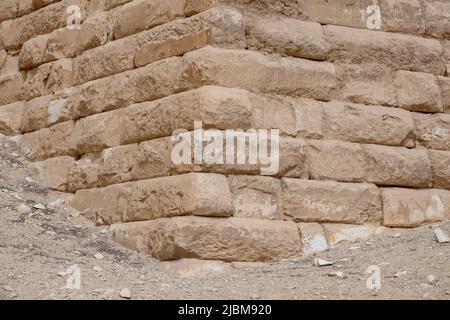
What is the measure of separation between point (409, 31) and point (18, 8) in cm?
453

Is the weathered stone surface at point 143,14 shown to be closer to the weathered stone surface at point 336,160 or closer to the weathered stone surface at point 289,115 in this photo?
the weathered stone surface at point 289,115

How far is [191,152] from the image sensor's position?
6504 millimetres

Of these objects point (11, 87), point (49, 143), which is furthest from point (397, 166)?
point (11, 87)

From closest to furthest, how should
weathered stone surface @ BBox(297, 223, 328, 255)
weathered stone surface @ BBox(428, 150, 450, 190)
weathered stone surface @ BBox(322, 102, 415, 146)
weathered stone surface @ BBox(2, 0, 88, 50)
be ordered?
weathered stone surface @ BBox(297, 223, 328, 255) < weathered stone surface @ BBox(322, 102, 415, 146) < weathered stone surface @ BBox(428, 150, 450, 190) < weathered stone surface @ BBox(2, 0, 88, 50)

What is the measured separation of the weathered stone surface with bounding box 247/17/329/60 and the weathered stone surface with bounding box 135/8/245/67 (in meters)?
0.17

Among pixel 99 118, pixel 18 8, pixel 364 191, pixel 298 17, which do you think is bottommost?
pixel 364 191

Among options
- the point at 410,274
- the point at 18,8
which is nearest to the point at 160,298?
the point at 410,274

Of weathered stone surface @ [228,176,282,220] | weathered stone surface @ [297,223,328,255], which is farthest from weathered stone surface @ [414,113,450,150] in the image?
weathered stone surface @ [228,176,282,220]

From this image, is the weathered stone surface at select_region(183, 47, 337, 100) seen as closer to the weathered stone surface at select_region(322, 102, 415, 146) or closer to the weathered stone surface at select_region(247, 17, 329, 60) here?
the weathered stone surface at select_region(247, 17, 329, 60)

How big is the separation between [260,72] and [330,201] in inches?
50.1

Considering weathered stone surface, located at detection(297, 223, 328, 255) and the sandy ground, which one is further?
weathered stone surface, located at detection(297, 223, 328, 255)

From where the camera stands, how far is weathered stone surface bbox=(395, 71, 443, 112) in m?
7.57

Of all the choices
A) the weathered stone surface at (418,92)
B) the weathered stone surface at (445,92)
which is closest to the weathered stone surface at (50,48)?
the weathered stone surface at (418,92)
